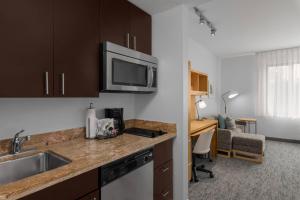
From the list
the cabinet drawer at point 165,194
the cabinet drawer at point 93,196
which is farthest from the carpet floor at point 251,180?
the cabinet drawer at point 93,196

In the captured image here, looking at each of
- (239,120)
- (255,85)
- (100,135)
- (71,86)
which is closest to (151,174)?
(100,135)

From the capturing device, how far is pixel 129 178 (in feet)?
4.56

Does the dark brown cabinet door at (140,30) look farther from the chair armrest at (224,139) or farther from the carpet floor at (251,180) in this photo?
the chair armrest at (224,139)

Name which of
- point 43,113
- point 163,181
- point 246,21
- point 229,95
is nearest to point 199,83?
point 246,21

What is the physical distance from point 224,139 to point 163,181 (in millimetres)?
2259

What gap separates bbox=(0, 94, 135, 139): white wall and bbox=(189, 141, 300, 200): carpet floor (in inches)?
66.4

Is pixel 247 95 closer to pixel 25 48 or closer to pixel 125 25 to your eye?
pixel 125 25

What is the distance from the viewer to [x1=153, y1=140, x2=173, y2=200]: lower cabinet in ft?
5.61

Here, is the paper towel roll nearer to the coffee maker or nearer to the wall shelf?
the coffee maker

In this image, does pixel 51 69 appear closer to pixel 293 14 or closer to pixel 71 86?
pixel 71 86

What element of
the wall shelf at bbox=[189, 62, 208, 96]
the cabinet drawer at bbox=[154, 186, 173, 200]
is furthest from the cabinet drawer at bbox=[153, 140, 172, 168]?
the wall shelf at bbox=[189, 62, 208, 96]

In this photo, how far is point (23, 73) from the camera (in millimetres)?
1100

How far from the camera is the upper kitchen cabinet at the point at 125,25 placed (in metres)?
1.59

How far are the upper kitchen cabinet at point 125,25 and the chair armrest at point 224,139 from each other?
8.07ft
